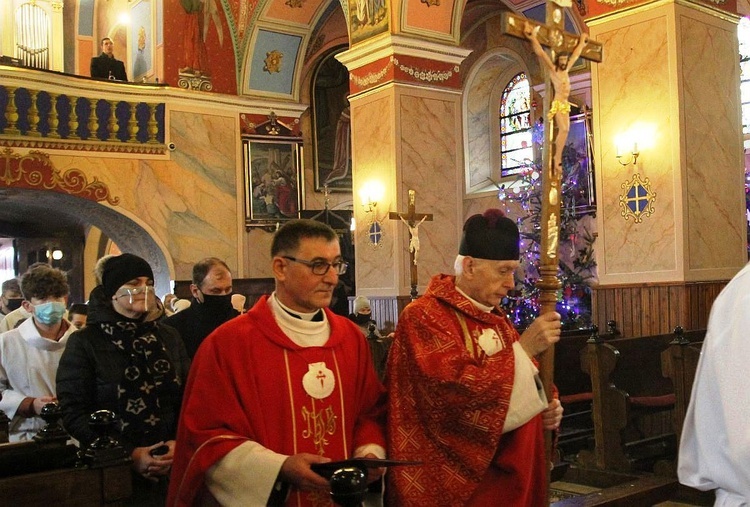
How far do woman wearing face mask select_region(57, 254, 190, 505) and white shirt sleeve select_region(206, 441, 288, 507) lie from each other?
2.07 feet

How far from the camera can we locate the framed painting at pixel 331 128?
1745 centimetres

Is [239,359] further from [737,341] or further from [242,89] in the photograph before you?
[242,89]

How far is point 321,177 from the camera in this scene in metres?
17.5

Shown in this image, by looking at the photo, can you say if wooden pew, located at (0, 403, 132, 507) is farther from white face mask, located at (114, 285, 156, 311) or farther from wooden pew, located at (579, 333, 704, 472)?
wooden pew, located at (579, 333, 704, 472)

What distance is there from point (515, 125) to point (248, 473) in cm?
1499

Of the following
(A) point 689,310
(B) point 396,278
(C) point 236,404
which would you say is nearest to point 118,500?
(C) point 236,404

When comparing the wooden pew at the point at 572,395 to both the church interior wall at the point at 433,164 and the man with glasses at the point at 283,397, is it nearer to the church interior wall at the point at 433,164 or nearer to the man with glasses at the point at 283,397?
the church interior wall at the point at 433,164

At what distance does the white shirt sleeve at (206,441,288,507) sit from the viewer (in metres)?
2.57

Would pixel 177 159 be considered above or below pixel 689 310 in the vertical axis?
above

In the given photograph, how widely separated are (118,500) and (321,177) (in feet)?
48.4

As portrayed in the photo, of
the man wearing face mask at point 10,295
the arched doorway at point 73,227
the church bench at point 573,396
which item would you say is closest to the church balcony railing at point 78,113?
the arched doorway at point 73,227

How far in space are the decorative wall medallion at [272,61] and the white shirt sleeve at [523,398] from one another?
13.4 m

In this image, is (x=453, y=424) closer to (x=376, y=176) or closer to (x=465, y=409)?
(x=465, y=409)

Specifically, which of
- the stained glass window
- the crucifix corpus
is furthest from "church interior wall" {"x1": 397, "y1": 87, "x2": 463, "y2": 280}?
the stained glass window
